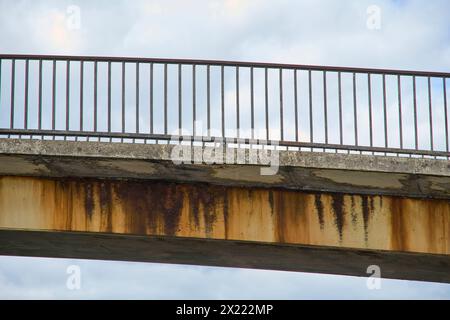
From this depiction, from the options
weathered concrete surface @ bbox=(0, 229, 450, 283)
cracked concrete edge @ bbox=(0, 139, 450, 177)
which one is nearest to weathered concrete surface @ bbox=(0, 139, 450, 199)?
cracked concrete edge @ bbox=(0, 139, 450, 177)

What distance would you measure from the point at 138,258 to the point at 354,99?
485 centimetres

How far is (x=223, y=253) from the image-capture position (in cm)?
1578

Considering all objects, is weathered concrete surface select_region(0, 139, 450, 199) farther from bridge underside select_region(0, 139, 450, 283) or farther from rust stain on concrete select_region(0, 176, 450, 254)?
rust stain on concrete select_region(0, 176, 450, 254)

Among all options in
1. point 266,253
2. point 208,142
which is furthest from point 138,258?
point 208,142

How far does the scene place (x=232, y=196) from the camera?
576 inches

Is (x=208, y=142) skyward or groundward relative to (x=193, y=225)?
skyward

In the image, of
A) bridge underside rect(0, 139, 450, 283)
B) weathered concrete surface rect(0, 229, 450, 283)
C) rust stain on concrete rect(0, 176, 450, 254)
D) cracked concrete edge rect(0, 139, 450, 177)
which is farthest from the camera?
weathered concrete surface rect(0, 229, 450, 283)

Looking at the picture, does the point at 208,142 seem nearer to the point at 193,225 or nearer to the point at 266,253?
the point at 193,225

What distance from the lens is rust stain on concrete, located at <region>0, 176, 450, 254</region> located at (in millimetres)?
14383

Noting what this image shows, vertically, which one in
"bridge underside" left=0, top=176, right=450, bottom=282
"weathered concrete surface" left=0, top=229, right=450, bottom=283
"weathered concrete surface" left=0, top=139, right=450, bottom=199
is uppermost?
"weathered concrete surface" left=0, top=139, right=450, bottom=199

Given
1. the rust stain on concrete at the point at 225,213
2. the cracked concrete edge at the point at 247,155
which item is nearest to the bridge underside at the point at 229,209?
the rust stain on concrete at the point at 225,213

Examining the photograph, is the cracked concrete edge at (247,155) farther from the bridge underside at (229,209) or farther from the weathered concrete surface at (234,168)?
the bridge underside at (229,209)

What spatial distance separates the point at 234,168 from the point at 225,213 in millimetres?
1236
